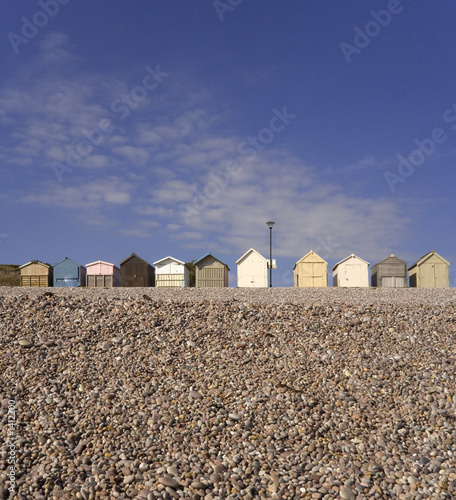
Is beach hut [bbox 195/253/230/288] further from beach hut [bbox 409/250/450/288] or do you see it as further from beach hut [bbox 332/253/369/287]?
beach hut [bbox 409/250/450/288]

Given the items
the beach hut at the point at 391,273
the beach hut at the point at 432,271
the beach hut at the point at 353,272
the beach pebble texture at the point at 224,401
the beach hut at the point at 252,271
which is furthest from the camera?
the beach hut at the point at 391,273

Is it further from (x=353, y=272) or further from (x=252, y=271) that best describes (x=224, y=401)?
(x=353, y=272)

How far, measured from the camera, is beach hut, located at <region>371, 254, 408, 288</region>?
27266 mm

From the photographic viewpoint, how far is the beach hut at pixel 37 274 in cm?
2777

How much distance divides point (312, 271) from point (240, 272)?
4.39 m

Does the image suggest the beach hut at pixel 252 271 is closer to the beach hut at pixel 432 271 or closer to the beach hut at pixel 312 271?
the beach hut at pixel 312 271

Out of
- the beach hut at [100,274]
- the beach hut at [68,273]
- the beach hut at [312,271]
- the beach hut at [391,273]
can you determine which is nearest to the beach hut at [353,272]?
the beach hut at [391,273]

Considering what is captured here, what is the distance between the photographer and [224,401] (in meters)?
6.62

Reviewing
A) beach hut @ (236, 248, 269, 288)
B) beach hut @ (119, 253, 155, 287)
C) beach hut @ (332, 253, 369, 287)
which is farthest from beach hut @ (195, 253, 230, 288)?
beach hut @ (332, 253, 369, 287)

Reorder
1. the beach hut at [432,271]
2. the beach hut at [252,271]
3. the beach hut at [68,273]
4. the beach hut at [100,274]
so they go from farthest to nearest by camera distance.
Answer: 1. the beach hut at [68,273]
2. the beach hut at [100,274]
3. the beach hut at [432,271]
4. the beach hut at [252,271]

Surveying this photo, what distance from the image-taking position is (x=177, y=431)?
5.91 meters

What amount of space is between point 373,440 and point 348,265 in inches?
866

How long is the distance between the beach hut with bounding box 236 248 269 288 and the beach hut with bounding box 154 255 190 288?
361 centimetres

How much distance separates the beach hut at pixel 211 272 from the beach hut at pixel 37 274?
9471 millimetres
